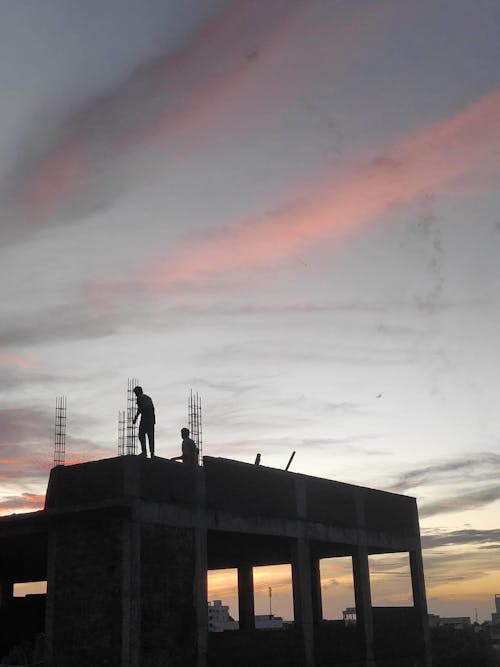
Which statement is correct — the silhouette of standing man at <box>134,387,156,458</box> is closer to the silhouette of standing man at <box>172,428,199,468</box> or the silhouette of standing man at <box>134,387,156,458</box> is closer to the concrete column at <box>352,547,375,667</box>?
the silhouette of standing man at <box>172,428,199,468</box>

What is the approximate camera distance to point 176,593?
803 inches

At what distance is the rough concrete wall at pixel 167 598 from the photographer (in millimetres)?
19406

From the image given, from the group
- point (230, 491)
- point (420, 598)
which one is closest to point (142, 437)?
point (230, 491)

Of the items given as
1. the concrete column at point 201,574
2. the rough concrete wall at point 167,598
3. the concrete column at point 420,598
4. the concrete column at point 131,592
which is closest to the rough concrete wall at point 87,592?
the concrete column at point 131,592

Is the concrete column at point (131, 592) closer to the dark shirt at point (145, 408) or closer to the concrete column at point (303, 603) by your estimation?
the dark shirt at point (145, 408)

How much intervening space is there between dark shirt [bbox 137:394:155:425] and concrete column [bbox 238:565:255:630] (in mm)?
10627

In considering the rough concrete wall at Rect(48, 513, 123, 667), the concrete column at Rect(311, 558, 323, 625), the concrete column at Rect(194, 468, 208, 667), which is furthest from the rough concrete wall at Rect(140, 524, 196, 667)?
the concrete column at Rect(311, 558, 323, 625)

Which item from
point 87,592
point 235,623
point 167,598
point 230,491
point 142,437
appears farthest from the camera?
point 235,623

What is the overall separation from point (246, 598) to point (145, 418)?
1272 cm

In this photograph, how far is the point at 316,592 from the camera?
3259cm

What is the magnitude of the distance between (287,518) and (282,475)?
4.51 feet

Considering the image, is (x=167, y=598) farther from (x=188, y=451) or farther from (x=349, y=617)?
(x=349, y=617)

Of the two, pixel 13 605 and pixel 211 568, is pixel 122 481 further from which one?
pixel 211 568

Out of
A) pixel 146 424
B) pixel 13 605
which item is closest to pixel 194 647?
pixel 146 424
